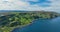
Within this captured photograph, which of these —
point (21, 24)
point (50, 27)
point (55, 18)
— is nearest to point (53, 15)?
point (55, 18)

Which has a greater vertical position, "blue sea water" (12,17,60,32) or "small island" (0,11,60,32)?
"small island" (0,11,60,32)

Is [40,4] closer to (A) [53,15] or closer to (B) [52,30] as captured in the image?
(A) [53,15]

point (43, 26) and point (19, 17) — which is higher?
point (19, 17)

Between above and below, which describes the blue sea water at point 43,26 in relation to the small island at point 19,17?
below
